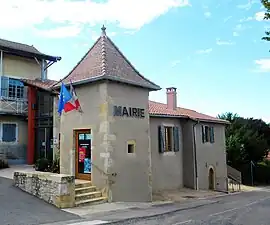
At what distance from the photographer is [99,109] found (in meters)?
13.4

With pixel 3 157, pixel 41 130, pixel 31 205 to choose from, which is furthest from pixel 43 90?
pixel 31 205

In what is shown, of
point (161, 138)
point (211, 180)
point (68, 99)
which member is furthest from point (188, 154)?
point (68, 99)

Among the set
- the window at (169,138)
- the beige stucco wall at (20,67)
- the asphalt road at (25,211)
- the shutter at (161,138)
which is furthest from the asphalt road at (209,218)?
the beige stucco wall at (20,67)

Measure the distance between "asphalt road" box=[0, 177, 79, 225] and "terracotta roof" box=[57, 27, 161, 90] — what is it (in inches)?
203

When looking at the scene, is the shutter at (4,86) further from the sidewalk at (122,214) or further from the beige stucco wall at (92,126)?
the sidewalk at (122,214)

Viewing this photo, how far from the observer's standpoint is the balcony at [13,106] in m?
21.5

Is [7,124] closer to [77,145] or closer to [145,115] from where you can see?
[77,145]

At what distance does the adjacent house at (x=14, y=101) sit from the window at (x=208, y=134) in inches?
478

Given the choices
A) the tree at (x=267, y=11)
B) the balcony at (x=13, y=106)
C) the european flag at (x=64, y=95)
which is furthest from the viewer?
the balcony at (x=13, y=106)

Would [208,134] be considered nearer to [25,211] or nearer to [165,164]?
[165,164]

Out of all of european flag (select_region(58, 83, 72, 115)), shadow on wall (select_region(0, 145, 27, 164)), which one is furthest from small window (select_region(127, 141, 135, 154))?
shadow on wall (select_region(0, 145, 27, 164))

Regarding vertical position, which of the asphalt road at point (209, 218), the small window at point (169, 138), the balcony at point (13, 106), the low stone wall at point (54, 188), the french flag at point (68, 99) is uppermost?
the balcony at point (13, 106)

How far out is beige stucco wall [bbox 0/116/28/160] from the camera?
21.8 meters

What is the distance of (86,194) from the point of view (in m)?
12.2
